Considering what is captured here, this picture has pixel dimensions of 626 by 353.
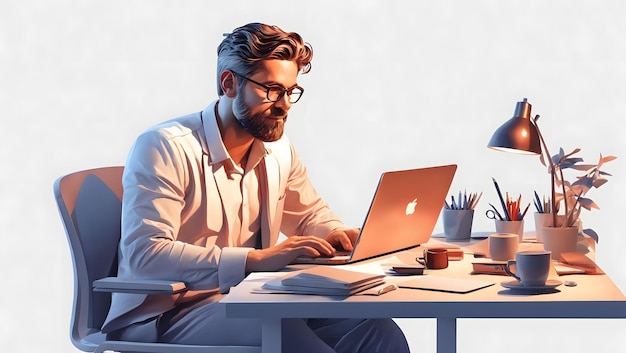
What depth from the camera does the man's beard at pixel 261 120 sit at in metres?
3.75

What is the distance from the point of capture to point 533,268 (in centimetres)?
288

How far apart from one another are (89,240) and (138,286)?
0.39 m

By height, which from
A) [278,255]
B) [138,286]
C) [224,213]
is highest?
[224,213]

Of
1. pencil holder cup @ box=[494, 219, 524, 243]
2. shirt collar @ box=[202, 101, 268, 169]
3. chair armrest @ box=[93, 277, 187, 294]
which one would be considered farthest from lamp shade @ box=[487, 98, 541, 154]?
chair armrest @ box=[93, 277, 187, 294]

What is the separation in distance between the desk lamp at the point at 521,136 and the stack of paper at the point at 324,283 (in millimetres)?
1049

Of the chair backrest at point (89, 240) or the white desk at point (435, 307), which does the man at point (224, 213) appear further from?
the white desk at point (435, 307)

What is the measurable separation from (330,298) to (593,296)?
714 mm

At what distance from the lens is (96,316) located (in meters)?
3.72

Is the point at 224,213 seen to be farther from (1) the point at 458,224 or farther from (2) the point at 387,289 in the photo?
(2) the point at 387,289

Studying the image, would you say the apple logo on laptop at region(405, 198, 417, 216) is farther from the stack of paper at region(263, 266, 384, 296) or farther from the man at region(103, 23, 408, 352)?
the stack of paper at region(263, 266, 384, 296)

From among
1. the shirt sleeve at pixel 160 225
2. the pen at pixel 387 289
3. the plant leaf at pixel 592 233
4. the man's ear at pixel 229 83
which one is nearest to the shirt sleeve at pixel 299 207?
the man's ear at pixel 229 83

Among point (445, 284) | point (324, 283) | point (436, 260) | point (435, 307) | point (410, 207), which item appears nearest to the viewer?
point (435, 307)

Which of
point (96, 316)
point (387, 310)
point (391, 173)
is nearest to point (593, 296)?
point (387, 310)

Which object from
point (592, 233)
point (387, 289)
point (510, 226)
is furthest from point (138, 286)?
point (592, 233)
